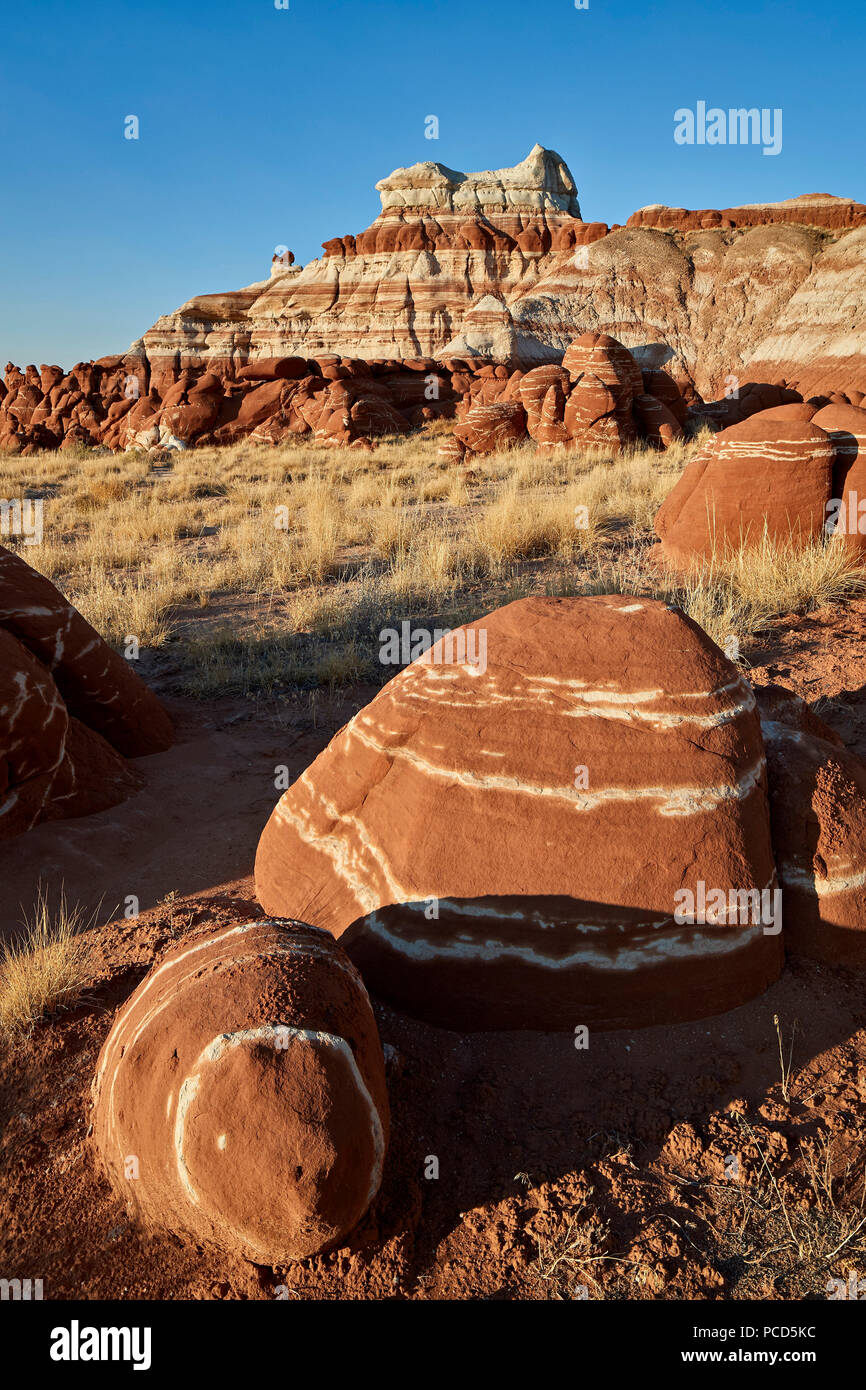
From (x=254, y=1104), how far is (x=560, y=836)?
124 centimetres

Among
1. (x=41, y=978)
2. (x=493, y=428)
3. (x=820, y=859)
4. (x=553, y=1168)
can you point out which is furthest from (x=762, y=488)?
(x=493, y=428)

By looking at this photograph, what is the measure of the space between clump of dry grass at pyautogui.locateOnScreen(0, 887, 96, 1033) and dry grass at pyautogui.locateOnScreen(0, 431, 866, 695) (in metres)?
3.19

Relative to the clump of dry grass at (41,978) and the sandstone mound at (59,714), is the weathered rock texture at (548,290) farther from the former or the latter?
the clump of dry grass at (41,978)

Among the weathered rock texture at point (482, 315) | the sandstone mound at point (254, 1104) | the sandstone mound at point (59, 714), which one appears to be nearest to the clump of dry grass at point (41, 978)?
the sandstone mound at point (254, 1104)

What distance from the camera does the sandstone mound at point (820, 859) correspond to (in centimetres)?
280

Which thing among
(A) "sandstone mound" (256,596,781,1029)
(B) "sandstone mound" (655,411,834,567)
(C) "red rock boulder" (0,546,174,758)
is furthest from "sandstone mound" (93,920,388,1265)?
(B) "sandstone mound" (655,411,834,567)

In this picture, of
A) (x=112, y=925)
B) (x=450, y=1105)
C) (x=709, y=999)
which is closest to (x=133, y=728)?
(x=112, y=925)

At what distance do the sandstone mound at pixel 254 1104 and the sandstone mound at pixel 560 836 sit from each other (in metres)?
0.55

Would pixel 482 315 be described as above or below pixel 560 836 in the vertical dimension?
above

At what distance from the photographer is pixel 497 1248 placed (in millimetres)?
1927

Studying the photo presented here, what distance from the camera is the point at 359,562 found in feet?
29.6
